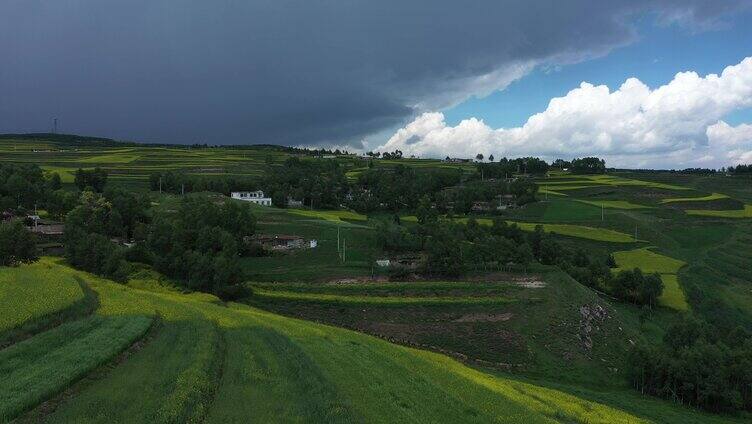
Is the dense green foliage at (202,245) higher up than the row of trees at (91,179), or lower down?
lower down

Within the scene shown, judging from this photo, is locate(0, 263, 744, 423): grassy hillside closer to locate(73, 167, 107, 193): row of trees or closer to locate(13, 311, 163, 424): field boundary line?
locate(13, 311, 163, 424): field boundary line

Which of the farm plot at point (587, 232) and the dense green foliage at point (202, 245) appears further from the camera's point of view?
the farm plot at point (587, 232)

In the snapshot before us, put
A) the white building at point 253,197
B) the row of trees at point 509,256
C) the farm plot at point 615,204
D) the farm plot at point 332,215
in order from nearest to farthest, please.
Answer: the row of trees at point 509,256, the farm plot at point 332,215, the farm plot at point 615,204, the white building at point 253,197

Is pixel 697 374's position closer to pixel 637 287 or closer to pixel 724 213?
pixel 637 287

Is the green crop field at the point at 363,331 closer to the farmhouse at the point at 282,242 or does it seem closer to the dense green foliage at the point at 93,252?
the farmhouse at the point at 282,242

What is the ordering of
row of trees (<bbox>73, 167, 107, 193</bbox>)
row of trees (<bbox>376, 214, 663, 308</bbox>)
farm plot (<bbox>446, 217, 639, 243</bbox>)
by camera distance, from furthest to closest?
row of trees (<bbox>73, 167, 107, 193</bbox>)
farm plot (<bbox>446, 217, 639, 243</bbox>)
row of trees (<bbox>376, 214, 663, 308</bbox>)

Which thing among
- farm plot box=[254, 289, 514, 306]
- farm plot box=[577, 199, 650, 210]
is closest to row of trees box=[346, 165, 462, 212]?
farm plot box=[577, 199, 650, 210]

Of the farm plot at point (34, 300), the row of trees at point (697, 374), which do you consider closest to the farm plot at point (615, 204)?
the row of trees at point (697, 374)

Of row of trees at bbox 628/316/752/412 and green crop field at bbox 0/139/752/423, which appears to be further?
row of trees at bbox 628/316/752/412
